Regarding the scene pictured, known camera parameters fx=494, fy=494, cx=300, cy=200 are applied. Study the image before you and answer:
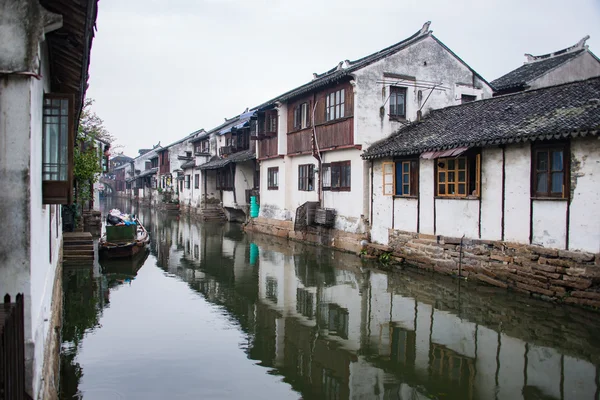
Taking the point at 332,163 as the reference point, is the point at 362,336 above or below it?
below

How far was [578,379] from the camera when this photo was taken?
7.32m

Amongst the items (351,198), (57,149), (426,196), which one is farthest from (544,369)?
(351,198)

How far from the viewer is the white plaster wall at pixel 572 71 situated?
2303cm

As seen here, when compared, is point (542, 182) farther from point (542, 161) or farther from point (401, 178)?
point (401, 178)

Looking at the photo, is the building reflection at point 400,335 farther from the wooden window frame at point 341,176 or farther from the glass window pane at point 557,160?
the wooden window frame at point 341,176

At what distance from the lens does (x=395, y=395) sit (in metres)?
6.86

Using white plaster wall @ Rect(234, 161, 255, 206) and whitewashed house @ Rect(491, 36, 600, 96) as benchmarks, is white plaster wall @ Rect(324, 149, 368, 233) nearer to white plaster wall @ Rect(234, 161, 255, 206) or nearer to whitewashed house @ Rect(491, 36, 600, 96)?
whitewashed house @ Rect(491, 36, 600, 96)

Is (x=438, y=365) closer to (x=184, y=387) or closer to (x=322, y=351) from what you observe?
(x=322, y=351)

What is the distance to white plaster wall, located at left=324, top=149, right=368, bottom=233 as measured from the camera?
19.3 metres

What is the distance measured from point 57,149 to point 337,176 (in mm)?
15466

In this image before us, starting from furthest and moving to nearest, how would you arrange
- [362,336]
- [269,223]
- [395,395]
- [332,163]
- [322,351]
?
[269,223] < [332,163] < [362,336] < [322,351] < [395,395]

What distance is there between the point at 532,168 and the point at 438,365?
6.68 metres

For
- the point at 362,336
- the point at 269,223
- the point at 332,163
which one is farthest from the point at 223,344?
the point at 269,223

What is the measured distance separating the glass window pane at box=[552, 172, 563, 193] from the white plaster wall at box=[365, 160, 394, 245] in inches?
250
